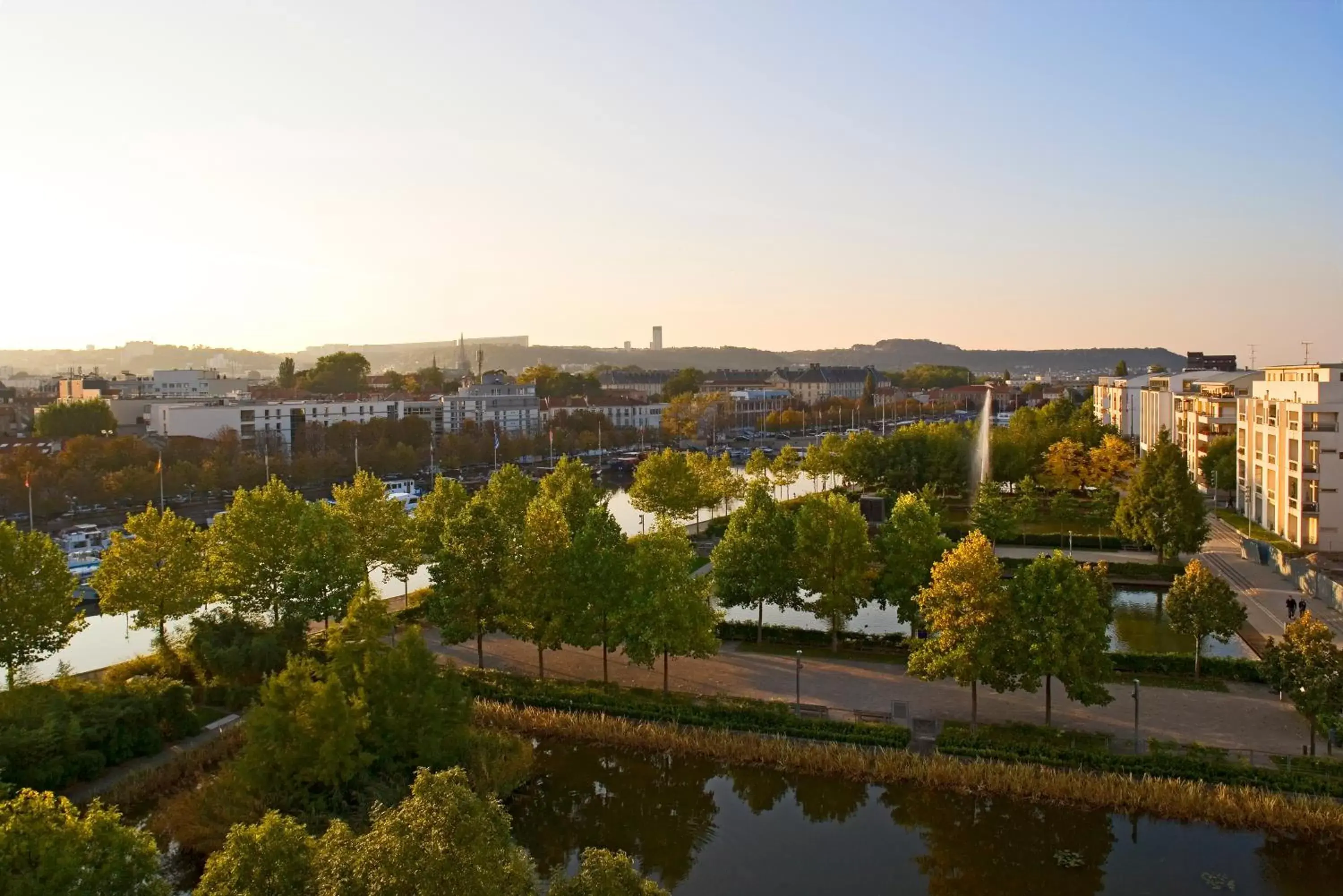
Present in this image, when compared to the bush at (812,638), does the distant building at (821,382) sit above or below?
above

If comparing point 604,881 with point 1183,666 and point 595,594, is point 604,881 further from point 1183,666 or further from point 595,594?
point 1183,666

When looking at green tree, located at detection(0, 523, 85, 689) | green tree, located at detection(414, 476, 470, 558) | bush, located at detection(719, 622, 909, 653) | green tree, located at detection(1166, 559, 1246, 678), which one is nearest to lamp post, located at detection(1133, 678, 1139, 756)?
green tree, located at detection(1166, 559, 1246, 678)

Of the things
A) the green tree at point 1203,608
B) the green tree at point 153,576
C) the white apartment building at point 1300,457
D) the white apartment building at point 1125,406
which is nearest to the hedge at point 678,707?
the green tree at point 153,576

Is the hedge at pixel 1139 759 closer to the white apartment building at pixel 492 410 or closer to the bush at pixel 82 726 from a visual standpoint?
the bush at pixel 82 726

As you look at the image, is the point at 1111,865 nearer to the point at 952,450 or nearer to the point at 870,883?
the point at 870,883

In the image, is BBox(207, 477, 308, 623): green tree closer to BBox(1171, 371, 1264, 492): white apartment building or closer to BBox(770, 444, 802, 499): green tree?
BBox(770, 444, 802, 499): green tree

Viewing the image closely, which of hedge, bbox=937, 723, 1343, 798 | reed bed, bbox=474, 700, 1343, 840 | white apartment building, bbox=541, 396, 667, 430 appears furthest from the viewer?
white apartment building, bbox=541, 396, 667, 430
